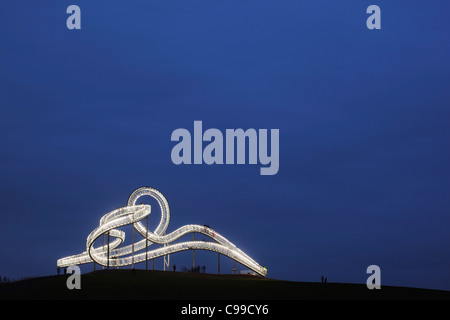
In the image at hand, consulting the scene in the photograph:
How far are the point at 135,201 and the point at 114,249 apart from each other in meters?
11.6

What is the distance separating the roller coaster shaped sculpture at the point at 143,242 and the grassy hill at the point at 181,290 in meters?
10.7

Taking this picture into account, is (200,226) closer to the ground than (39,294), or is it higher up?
higher up

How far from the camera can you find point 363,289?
61.7 meters

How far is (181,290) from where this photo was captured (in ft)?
173

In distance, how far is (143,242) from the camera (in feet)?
297

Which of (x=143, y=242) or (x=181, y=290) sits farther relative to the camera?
(x=143, y=242)

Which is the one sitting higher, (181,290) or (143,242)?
(143,242)

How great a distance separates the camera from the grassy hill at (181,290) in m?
→ 48.2

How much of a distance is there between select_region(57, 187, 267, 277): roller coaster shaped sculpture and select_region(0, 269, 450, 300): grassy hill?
35.2ft

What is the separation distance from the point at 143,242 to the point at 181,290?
38.8 meters
